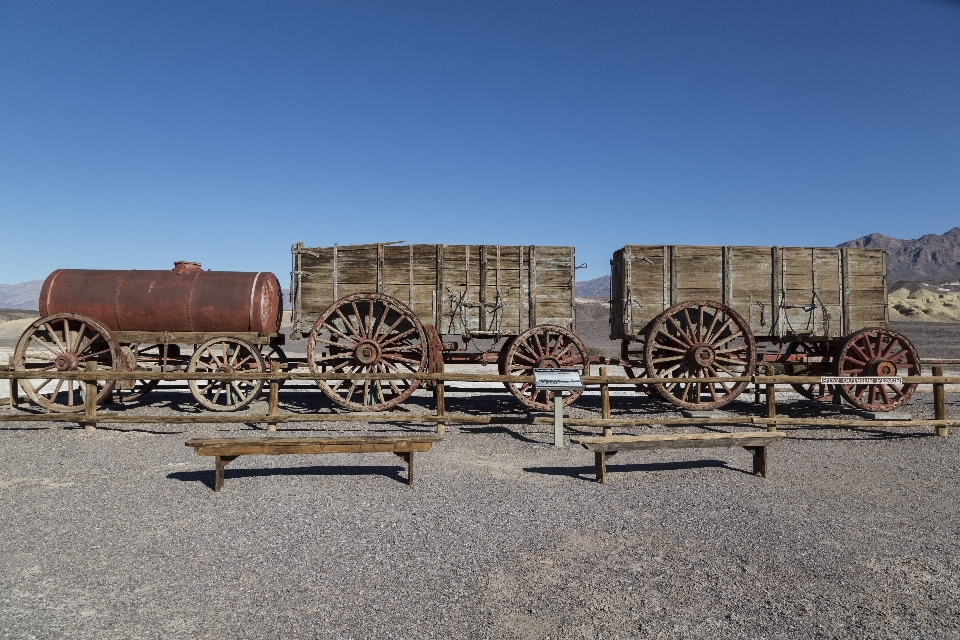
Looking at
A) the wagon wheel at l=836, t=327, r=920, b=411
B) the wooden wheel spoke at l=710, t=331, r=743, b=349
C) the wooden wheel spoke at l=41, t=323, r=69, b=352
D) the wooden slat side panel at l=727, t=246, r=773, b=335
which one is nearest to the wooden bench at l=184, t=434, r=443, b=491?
the wooden wheel spoke at l=41, t=323, r=69, b=352

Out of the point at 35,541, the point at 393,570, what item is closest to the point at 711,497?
the point at 393,570

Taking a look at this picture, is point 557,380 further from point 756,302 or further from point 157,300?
point 157,300

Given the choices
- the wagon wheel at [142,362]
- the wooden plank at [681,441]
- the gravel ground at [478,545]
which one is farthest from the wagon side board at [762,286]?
the wagon wheel at [142,362]

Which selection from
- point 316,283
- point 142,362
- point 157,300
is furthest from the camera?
point 142,362

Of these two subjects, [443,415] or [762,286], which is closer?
[443,415]

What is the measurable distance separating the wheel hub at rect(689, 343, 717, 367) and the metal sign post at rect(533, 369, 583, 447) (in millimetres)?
3322

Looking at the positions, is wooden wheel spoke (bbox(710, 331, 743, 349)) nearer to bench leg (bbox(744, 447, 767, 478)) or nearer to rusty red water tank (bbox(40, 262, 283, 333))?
bench leg (bbox(744, 447, 767, 478))

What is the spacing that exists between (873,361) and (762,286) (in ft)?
7.22

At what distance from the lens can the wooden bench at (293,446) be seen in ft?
18.7

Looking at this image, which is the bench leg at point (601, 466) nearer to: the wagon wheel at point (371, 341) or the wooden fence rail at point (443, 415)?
the wooden fence rail at point (443, 415)

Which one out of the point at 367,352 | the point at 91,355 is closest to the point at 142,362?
the point at 91,355

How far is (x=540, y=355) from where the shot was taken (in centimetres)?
1011

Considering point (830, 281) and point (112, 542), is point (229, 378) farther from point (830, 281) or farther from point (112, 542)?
point (830, 281)

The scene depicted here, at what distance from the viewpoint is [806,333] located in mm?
10508
